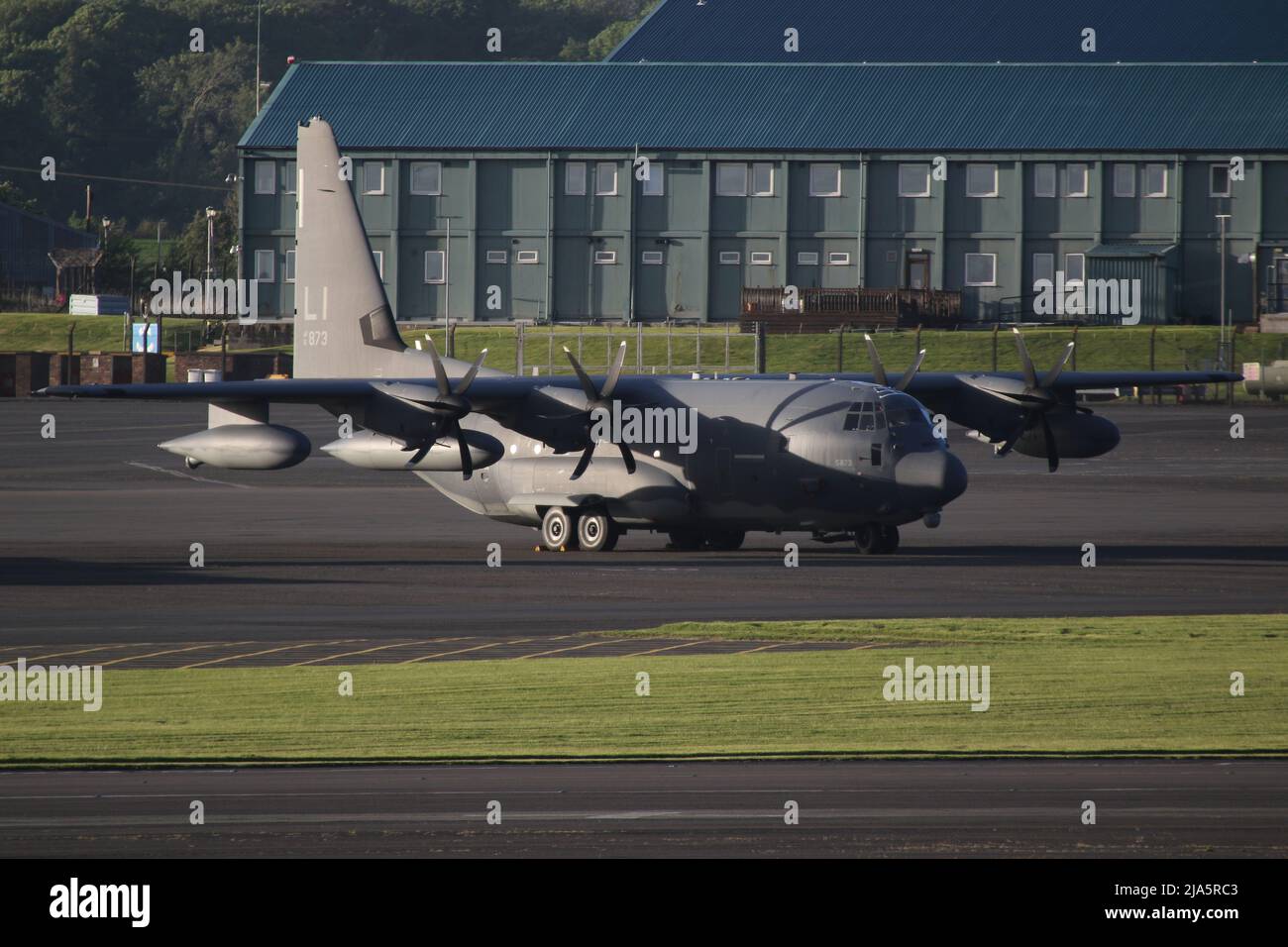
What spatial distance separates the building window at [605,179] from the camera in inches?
4070

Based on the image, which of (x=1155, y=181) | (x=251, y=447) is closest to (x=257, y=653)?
(x=251, y=447)

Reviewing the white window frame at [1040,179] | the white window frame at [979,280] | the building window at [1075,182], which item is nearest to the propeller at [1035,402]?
the white window frame at [979,280]

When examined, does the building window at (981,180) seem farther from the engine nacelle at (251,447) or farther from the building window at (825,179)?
the engine nacelle at (251,447)

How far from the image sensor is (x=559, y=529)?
4256 cm

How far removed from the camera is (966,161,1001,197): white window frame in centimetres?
10138

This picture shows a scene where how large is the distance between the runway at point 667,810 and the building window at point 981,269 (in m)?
85.1

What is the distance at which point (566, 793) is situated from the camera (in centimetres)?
1706

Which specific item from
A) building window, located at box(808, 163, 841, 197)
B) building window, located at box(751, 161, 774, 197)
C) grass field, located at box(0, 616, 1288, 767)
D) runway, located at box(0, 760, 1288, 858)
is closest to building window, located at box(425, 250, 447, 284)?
building window, located at box(751, 161, 774, 197)

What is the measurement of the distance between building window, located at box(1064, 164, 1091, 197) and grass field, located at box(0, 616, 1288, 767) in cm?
7753

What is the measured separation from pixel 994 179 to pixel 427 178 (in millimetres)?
31184

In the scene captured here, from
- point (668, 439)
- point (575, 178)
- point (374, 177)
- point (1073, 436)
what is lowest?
point (668, 439)

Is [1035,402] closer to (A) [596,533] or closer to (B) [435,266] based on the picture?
(A) [596,533]

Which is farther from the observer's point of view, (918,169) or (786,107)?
(786,107)
